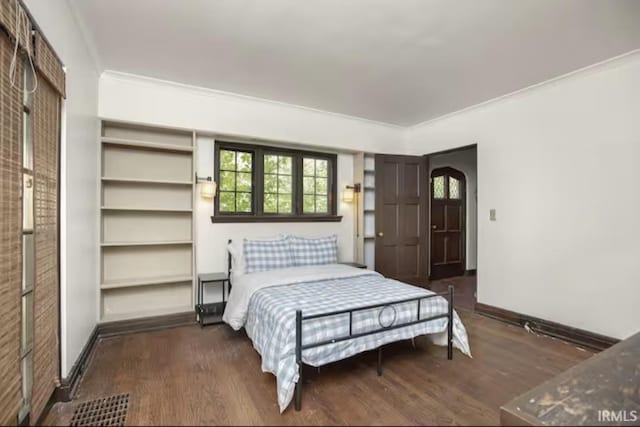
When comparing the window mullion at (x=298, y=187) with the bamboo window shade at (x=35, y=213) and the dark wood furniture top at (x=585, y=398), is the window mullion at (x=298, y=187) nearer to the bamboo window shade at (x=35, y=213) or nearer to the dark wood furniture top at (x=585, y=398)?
the bamboo window shade at (x=35, y=213)

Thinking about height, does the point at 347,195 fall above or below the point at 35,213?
above

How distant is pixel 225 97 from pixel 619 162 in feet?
13.0

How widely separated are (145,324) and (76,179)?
1.65m

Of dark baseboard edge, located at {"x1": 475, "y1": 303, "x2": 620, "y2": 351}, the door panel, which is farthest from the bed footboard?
the door panel

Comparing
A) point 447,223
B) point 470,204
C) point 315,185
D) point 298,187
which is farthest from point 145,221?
point 470,204

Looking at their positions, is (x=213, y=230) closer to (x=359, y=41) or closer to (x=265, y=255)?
(x=265, y=255)

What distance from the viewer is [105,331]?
117 inches

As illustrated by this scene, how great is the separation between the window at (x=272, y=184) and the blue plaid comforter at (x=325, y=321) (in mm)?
1410

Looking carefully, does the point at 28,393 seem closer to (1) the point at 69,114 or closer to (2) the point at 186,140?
(1) the point at 69,114

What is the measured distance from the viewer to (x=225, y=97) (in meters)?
3.56

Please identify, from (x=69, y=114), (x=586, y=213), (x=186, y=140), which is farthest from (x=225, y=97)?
(x=586, y=213)

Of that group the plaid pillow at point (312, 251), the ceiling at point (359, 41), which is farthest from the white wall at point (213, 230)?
the ceiling at point (359, 41)

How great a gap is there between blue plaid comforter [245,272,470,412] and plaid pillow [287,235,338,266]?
2.43 feet

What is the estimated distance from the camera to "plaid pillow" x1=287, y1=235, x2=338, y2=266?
11.8ft
